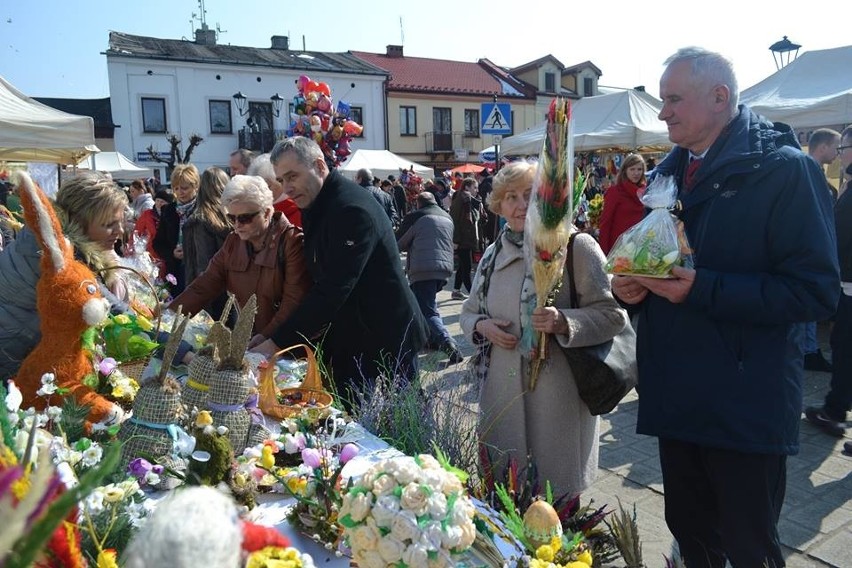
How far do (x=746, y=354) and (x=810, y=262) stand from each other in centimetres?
32

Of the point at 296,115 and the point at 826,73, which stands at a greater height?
the point at 826,73

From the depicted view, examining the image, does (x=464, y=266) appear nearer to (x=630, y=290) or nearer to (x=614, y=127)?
(x=614, y=127)

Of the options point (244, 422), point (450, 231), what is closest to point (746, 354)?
point (244, 422)

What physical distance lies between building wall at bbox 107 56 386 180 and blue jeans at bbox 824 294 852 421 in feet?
89.0

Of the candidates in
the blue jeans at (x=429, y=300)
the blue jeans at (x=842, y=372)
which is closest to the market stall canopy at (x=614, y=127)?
the blue jeans at (x=429, y=300)

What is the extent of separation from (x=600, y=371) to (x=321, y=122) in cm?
421

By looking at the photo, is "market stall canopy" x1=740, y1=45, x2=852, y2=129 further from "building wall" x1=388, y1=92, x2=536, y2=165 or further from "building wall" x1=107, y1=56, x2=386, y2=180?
"building wall" x1=388, y1=92, x2=536, y2=165

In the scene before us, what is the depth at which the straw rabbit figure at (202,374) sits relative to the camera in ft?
6.11

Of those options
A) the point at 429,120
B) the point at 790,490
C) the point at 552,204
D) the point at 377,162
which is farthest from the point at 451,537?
the point at 429,120

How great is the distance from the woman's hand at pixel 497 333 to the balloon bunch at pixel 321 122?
3681 mm

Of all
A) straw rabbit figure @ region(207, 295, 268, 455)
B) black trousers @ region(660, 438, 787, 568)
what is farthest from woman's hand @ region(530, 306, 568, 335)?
straw rabbit figure @ region(207, 295, 268, 455)

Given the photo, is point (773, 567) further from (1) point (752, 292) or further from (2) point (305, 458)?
(2) point (305, 458)

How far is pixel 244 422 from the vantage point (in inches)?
72.4

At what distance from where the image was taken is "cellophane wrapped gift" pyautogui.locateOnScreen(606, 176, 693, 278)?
188 centimetres
